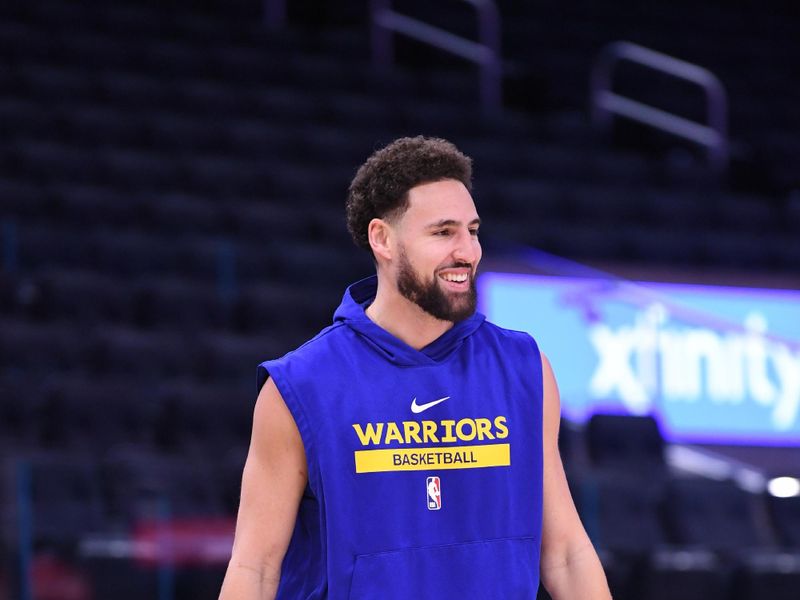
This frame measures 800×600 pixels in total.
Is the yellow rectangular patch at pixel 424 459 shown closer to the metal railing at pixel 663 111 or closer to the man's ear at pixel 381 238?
the man's ear at pixel 381 238

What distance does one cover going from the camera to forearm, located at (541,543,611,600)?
2.65 metres

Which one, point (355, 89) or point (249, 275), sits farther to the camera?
point (355, 89)

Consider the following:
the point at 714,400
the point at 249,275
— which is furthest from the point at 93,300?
the point at 714,400

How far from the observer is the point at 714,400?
9148mm

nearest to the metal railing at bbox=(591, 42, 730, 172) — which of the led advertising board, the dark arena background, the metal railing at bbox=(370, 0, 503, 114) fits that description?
the dark arena background

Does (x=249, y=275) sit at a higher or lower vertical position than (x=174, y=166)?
lower

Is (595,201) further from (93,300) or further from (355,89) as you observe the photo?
(93,300)

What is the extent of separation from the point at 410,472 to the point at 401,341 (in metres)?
0.24

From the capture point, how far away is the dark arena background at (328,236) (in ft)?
22.4

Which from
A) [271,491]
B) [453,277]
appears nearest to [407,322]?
[453,277]

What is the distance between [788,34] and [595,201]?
174 inches

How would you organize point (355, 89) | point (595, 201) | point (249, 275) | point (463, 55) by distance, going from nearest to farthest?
point (249, 275), point (595, 201), point (355, 89), point (463, 55)

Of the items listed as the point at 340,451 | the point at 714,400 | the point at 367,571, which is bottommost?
the point at 367,571

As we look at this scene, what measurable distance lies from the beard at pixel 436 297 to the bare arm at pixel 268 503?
0.95ft
